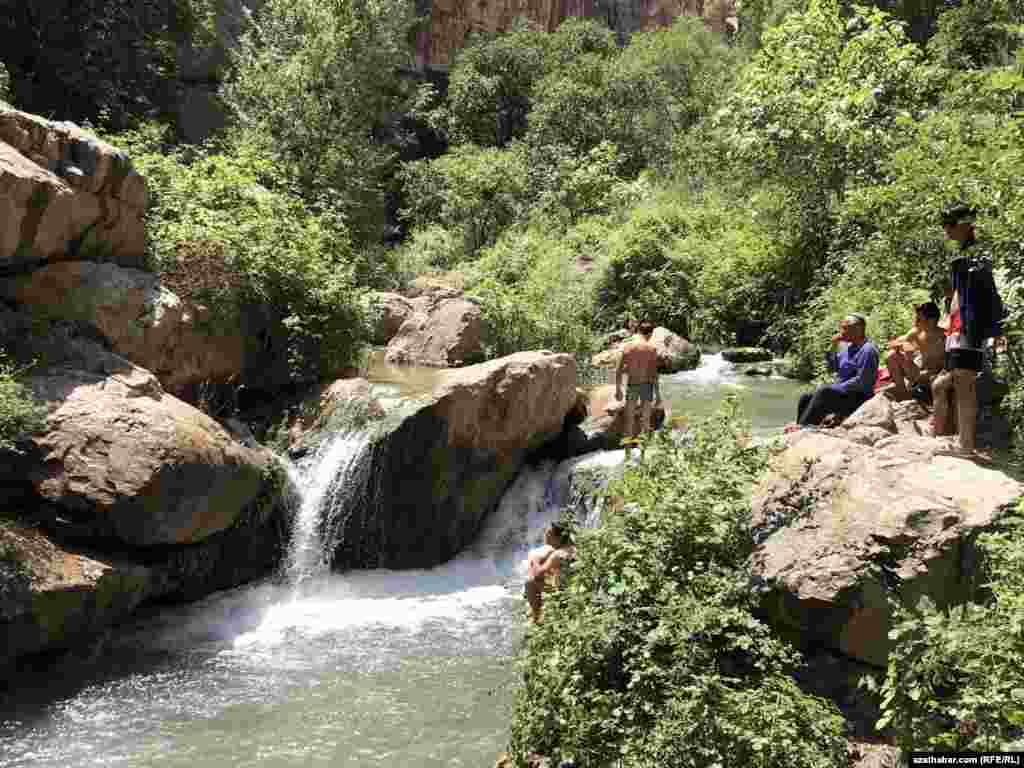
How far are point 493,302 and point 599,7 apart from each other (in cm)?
3829

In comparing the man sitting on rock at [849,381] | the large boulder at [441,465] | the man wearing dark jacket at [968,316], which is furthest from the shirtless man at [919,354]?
the large boulder at [441,465]

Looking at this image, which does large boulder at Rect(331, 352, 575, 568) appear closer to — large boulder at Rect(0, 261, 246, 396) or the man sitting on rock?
large boulder at Rect(0, 261, 246, 396)

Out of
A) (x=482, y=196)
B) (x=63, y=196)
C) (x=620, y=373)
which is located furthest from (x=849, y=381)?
(x=482, y=196)

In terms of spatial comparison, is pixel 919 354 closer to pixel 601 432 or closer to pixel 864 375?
pixel 864 375

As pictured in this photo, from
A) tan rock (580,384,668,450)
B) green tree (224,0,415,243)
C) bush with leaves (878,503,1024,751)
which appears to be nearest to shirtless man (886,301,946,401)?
tan rock (580,384,668,450)

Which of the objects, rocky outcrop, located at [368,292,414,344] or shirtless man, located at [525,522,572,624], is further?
rocky outcrop, located at [368,292,414,344]

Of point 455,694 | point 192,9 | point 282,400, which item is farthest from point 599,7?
point 455,694

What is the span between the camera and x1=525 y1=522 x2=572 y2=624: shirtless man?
282 inches

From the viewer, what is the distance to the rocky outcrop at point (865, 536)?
18.1 feet

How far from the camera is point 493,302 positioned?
15.5 m

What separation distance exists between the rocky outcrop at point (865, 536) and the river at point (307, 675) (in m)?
2.46

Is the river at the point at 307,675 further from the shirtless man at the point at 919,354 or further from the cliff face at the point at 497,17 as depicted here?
the cliff face at the point at 497,17

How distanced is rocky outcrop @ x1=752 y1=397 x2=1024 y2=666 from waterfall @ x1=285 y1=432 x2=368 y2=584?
18.5 feet

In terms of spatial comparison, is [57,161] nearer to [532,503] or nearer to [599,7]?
[532,503]
